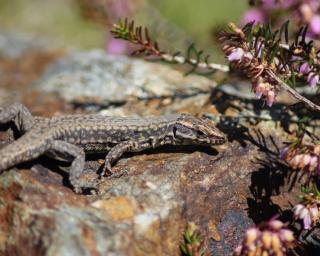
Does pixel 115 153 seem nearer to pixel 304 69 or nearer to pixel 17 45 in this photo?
pixel 304 69

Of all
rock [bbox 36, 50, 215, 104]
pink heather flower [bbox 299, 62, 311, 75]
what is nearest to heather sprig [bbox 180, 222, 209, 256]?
pink heather flower [bbox 299, 62, 311, 75]

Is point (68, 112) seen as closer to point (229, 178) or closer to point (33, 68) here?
point (33, 68)

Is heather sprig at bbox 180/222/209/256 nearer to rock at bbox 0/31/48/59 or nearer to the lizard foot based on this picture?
the lizard foot

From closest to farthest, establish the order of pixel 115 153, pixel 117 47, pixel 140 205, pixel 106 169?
pixel 140 205 < pixel 106 169 < pixel 115 153 < pixel 117 47

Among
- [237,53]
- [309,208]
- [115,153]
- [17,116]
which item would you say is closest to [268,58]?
[237,53]

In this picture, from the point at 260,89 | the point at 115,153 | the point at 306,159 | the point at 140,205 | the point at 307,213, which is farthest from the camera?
the point at 115,153

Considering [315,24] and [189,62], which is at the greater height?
[315,24]
